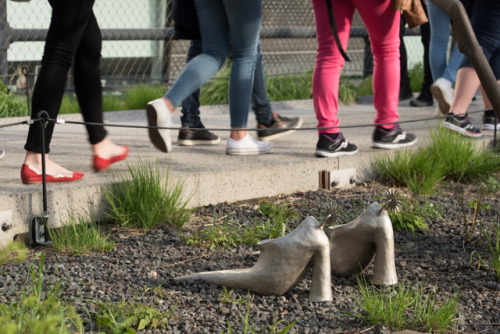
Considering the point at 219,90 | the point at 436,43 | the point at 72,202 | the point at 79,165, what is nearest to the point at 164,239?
the point at 72,202

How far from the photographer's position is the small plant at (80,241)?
2982 mm

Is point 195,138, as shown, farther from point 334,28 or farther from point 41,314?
point 41,314

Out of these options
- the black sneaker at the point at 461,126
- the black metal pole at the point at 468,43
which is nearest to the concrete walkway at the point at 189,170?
the black sneaker at the point at 461,126

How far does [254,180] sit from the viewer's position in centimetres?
391

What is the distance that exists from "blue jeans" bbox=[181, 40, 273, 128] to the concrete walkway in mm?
201

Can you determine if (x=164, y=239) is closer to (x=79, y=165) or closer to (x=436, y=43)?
(x=79, y=165)

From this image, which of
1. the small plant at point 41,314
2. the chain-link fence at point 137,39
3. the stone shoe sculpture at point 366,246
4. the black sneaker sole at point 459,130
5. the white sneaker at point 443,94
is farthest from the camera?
the chain-link fence at point 137,39

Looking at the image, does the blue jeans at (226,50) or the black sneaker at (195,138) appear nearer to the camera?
the blue jeans at (226,50)

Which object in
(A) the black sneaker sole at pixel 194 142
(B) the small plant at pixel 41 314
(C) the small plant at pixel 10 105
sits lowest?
(C) the small plant at pixel 10 105

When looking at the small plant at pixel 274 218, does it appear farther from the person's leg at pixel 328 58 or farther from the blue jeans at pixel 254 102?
the blue jeans at pixel 254 102

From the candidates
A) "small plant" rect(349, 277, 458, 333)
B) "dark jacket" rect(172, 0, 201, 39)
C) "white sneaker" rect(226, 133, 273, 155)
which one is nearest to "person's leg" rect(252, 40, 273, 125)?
"dark jacket" rect(172, 0, 201, 39)

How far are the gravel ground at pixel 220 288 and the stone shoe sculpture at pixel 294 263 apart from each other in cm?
4

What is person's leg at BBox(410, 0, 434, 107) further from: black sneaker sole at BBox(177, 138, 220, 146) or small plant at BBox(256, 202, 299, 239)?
small plant at BBox(256, 202, 299, 239)

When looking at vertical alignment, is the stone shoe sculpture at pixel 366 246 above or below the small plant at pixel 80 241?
above
